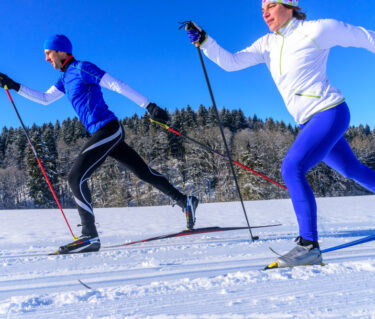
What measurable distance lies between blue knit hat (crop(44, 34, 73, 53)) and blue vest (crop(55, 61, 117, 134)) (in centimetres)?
22

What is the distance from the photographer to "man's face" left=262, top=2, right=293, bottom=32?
2072 mm

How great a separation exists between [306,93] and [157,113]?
4.63ft

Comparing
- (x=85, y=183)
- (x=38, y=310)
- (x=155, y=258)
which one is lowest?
(x=155, y=258)

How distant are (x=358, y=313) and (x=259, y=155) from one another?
149 ft

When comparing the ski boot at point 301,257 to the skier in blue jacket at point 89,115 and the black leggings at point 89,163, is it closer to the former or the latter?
the skier in blue jacket at point 89,115

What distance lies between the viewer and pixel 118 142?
10.4 feet

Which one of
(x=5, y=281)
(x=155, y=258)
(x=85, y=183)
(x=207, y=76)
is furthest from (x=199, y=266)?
(x=207, y=76)

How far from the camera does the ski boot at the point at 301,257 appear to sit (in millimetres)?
1675

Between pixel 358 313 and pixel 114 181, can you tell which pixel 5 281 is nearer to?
pixel 358 313

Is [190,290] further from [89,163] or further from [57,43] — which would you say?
[57,43]

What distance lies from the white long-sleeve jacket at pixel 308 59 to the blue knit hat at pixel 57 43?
7.29ft

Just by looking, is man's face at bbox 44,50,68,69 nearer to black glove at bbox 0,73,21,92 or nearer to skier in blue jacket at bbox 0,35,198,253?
skier in blue jacket at bbox 0,35,198,253

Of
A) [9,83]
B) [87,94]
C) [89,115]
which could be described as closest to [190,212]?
[89,115]

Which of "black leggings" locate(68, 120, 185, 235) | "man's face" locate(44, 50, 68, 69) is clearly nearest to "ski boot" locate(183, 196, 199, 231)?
"black leggings" locate(68, 120, 185, 235)
